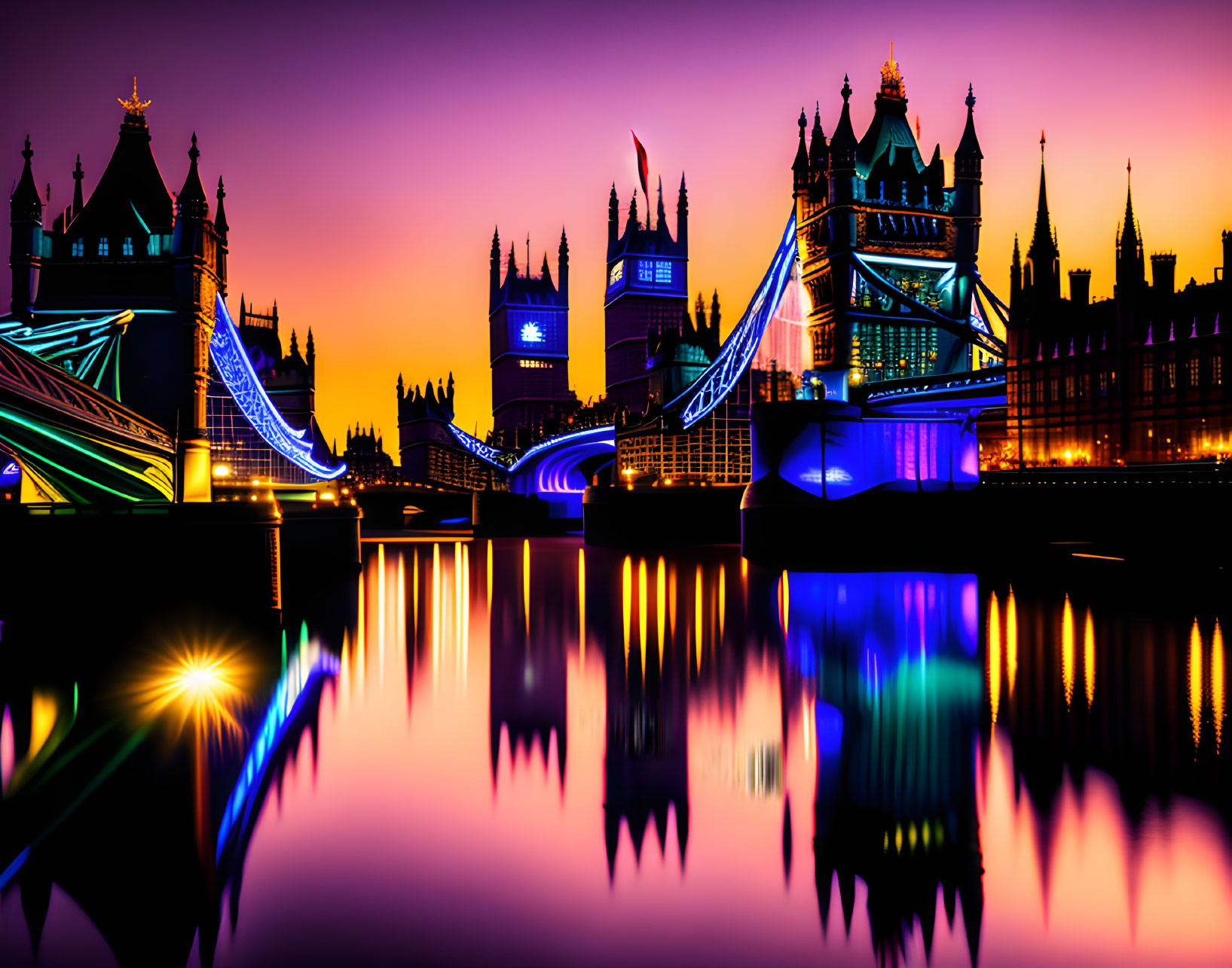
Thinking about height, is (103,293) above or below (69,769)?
above

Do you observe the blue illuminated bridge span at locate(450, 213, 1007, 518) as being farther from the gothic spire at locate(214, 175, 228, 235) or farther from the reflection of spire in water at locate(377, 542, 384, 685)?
the gothic spire at locate(214, 175, 228, 235)

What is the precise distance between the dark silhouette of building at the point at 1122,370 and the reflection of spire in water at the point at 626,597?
11.7 m

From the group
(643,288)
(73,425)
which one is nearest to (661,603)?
(73,425)

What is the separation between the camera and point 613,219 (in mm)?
116750

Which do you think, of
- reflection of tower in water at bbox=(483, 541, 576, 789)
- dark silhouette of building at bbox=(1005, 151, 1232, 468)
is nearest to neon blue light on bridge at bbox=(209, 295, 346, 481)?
reflection of tower in water at bbox=(483, 541, 576, 789)

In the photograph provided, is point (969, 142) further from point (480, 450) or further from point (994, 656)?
point (480, 450)

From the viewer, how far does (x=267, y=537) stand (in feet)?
55.1

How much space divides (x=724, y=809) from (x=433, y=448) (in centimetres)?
8870

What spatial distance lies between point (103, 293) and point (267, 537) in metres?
14.9

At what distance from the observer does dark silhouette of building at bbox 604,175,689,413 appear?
110438 mm

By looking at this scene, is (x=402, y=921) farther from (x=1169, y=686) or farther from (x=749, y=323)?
(x=749, y=323)

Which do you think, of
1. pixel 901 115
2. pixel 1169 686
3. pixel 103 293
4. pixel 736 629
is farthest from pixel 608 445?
pixel 1169 686

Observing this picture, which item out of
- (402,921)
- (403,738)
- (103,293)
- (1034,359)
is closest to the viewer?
(402,921)

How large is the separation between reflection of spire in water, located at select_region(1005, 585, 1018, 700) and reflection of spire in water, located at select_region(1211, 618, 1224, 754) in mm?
2009
